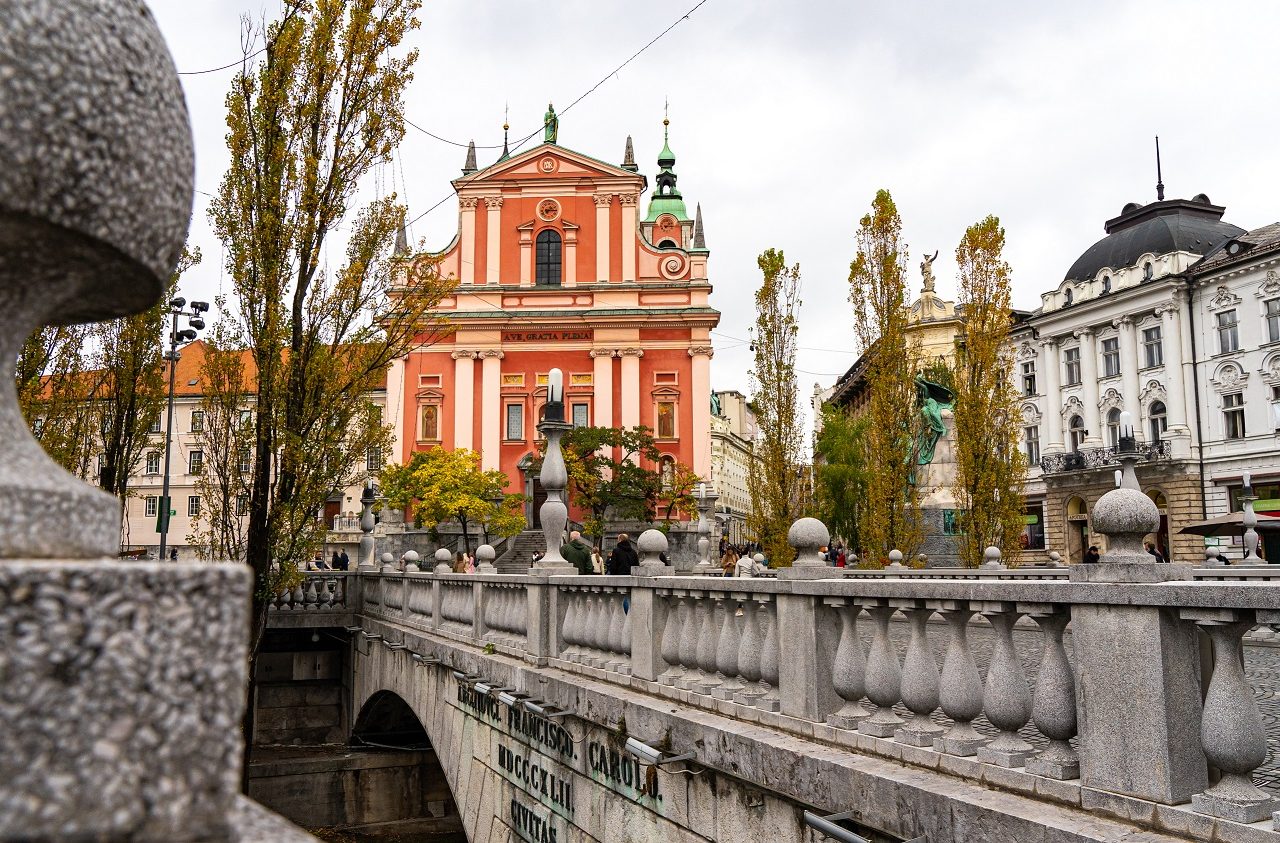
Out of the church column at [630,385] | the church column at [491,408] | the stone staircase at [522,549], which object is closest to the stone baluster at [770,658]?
the stone staircase at [522,549]

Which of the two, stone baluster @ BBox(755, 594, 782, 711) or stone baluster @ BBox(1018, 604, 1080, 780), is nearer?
stone baluster @ BBox(1018, 604, 1080, 780)

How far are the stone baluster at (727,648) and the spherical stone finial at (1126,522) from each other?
8.83ft

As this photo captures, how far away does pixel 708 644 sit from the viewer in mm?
6586

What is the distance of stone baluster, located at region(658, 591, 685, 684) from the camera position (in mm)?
6984

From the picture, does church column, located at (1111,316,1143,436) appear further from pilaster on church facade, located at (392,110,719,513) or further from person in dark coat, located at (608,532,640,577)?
person in dark coat, located at (608,532,640,577)

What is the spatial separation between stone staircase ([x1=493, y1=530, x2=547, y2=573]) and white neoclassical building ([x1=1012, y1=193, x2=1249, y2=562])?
2361 cm

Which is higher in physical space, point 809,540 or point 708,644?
point 809,540

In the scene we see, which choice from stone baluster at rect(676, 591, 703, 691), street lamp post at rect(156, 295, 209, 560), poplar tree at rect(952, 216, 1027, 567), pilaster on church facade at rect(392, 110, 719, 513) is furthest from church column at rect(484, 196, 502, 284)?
stone baluster at rect(676, 591, 703, 691)

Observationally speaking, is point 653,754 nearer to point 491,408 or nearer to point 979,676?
point 979,676

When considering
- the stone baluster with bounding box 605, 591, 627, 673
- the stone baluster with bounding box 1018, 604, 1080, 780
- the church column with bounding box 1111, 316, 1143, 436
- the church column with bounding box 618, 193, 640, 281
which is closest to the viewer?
the stone baluster with bounding box 1018, 604, 1080, 780

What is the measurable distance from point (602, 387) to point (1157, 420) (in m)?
23.9

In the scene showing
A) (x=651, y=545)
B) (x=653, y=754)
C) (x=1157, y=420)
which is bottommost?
(x=653, y=754)

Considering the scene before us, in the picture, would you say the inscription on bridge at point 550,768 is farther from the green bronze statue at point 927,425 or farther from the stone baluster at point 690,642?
the green bronze statue at point 927,425

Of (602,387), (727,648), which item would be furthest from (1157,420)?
(727,648)
